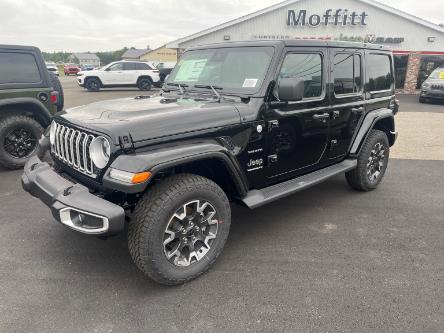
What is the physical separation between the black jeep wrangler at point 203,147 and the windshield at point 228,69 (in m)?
0.01

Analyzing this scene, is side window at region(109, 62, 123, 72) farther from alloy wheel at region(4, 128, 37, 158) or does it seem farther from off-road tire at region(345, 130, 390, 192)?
off-road tire at region(345, 130, 390, 192)

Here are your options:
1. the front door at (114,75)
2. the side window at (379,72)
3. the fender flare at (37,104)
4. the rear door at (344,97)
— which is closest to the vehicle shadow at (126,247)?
the rear door at (344,97)

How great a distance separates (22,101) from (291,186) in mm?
4488

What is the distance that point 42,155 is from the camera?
131 inches

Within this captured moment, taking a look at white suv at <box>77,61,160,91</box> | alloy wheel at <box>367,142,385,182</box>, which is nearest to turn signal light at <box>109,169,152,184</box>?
alloy wheel at <box>367,142,385,182</box>

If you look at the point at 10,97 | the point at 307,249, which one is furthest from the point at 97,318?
the point at 10,97

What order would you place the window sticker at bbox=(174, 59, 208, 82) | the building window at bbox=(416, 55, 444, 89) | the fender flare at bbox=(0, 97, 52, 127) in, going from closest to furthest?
the window sticker at bbox=(174, 59, 208, 82) < the fender flare at bbox=(0, 97, 52, 127) < the building window at bbox=(416, 55, 444, 89)

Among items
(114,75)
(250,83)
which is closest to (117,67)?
(114,75)

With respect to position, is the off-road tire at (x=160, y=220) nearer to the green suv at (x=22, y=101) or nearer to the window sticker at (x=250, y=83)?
the window sticker at (x=250, y=83)

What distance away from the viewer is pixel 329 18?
64.0 feet

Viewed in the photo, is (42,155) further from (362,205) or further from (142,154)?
(362,205)

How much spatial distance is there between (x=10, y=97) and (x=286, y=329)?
5.33 metres

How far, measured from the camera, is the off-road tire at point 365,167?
4.43 meters

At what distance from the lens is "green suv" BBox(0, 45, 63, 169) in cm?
Result: 538
